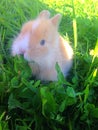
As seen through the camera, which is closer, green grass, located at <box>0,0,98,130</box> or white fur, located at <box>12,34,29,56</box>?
green grass, located at <box>0,0,98,130</box>

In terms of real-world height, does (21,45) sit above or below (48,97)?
above

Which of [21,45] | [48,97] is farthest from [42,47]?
[48,97]

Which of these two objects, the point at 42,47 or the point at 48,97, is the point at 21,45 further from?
the point at 48,97

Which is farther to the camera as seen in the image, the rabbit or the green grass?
the rabbit

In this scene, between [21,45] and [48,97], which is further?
[21,45]

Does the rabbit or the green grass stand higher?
the rabbit

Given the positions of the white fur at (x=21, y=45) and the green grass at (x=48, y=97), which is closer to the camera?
the green grass at (x=48, y=97)

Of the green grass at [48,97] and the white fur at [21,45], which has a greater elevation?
the white fur at [21,45]

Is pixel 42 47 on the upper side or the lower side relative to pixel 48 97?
upper
